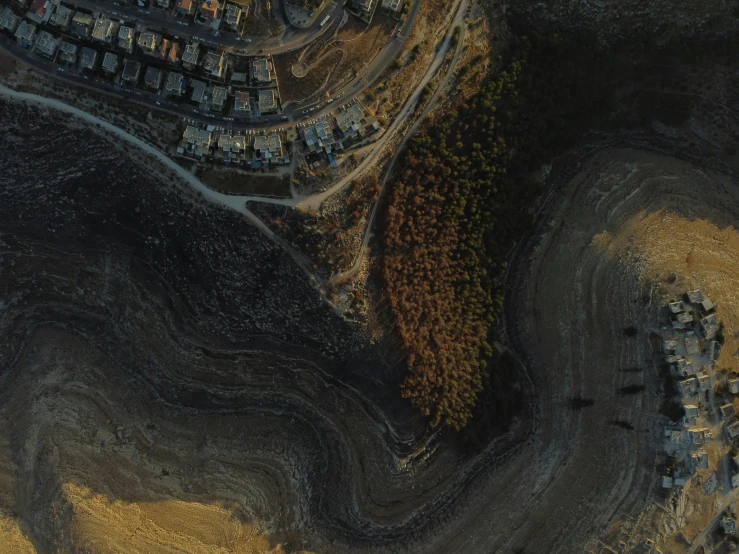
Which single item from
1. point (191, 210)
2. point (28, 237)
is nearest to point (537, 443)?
point (191, 210)

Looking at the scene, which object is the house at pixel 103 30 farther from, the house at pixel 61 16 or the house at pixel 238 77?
the house at pixel 238 77

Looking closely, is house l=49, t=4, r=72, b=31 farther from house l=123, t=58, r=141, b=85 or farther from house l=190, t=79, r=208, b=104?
house l=190, t=79, r=208, b=104

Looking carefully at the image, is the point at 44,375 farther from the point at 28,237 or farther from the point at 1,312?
the point at 28,237

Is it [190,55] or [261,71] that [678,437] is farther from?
[190,55]

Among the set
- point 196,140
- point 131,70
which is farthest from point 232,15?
point 196,140

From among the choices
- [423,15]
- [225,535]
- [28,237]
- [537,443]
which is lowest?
[225,535]

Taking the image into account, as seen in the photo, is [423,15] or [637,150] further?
[637,150]

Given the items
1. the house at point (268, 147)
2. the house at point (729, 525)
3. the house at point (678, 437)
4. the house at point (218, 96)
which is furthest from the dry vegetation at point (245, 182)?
the house at point (729, 525)

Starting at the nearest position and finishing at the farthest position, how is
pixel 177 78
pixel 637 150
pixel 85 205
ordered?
pixel 177 78
pixel 85 205
pixel 637 150
